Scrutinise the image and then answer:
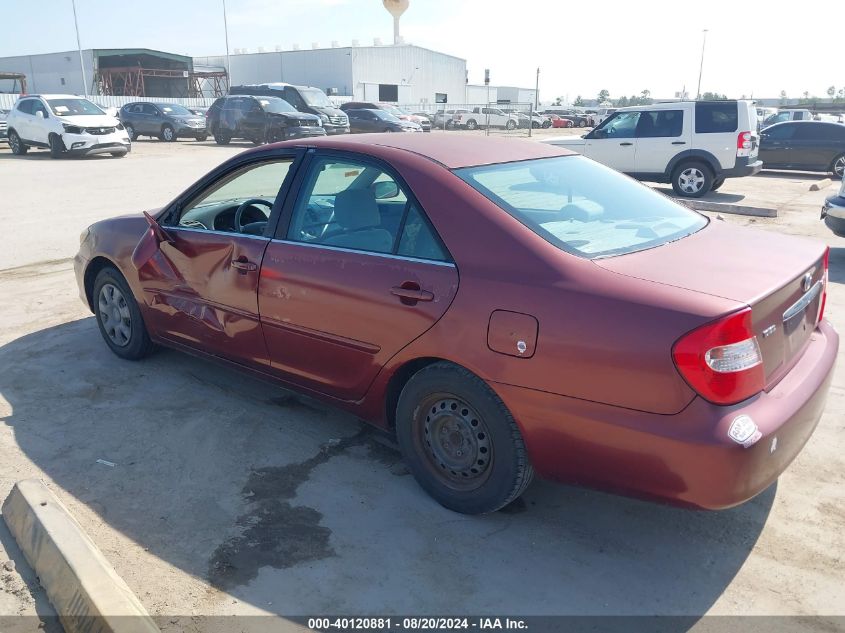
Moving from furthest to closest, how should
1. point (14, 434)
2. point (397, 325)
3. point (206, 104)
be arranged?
point (206, 104), point (14, 434), point (397, 325)

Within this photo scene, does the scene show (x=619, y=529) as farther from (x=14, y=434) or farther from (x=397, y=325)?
(x=14, y=434)

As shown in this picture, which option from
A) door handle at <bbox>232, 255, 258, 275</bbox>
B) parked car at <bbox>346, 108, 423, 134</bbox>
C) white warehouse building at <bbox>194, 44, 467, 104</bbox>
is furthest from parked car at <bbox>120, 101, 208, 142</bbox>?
white warehouse building at <bbox>194, 44, 467, 104</bbox>

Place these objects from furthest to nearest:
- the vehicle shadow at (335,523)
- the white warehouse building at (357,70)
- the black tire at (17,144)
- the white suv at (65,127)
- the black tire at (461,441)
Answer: the white warehouse building at (357,70)
the black tire at (17,144)
the white suv at (65,127)
the black tire at (461,441)
the vehicle shadow at (335,523)

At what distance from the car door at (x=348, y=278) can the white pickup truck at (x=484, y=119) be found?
40.5m

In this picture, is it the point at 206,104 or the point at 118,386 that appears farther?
the point at 206,104

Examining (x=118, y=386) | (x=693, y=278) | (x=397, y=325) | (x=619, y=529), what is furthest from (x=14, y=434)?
(x=693, y=278)

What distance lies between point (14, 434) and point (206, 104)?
49776 millimetres

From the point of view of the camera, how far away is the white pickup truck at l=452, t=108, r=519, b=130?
43188 millimetres

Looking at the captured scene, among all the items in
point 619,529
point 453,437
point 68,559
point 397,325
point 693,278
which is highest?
point 693,278

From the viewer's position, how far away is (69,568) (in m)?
2.58

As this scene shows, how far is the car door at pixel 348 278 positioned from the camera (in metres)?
3.06

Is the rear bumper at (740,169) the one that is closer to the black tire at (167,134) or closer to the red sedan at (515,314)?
the red sedan at (515,314)

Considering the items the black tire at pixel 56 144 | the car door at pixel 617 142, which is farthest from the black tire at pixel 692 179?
the black tire at pixel 56 144

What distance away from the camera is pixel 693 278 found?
8.64ft
